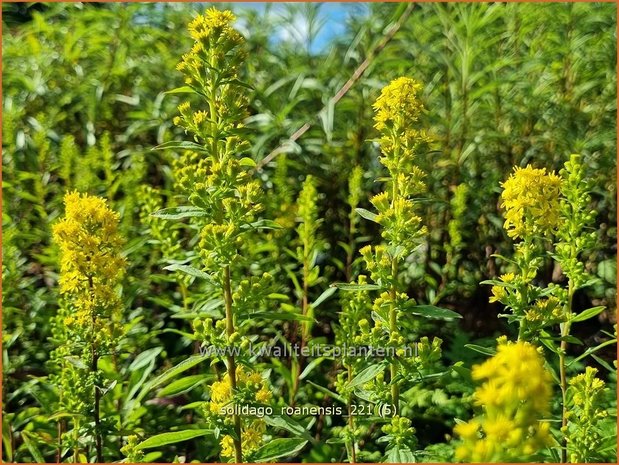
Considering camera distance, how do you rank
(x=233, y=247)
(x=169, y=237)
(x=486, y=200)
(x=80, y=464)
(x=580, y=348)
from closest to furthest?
(x=233, y=247), (x=80, y=464), (x=169, y=237), (x=580, y=348), (x=486, y=200)

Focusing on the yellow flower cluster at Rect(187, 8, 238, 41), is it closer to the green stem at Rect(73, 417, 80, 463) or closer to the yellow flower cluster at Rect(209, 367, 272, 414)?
the yellow flower cluster at Rect(209, 367, 272, 414)

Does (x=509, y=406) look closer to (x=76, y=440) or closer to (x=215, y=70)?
(x=215, y=70)

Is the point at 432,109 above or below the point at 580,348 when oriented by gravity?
above

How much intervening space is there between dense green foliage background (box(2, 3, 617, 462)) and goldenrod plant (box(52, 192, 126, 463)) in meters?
0.77

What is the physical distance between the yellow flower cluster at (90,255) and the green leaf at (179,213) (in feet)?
1.11

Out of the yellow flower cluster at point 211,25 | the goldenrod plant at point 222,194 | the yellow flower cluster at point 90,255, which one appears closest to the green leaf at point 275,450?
the goldenrod plant at point 222,194

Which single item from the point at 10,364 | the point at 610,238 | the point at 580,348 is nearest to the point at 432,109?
the point at 610,238

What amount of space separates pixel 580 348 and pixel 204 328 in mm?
2841

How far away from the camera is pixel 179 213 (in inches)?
80.1

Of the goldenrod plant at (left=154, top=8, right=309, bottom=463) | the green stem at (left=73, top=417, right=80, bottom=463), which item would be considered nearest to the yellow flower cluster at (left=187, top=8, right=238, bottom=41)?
the goldenrod plant at (left=154, top=8, right=309, bottom=463)

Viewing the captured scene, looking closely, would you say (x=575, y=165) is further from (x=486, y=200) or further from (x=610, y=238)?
(x=610, y=238)

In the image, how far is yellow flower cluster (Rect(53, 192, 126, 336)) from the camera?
2.23 meters

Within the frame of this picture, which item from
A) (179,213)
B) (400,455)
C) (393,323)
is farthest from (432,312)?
(179,213)

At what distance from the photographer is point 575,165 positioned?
7.47ft
